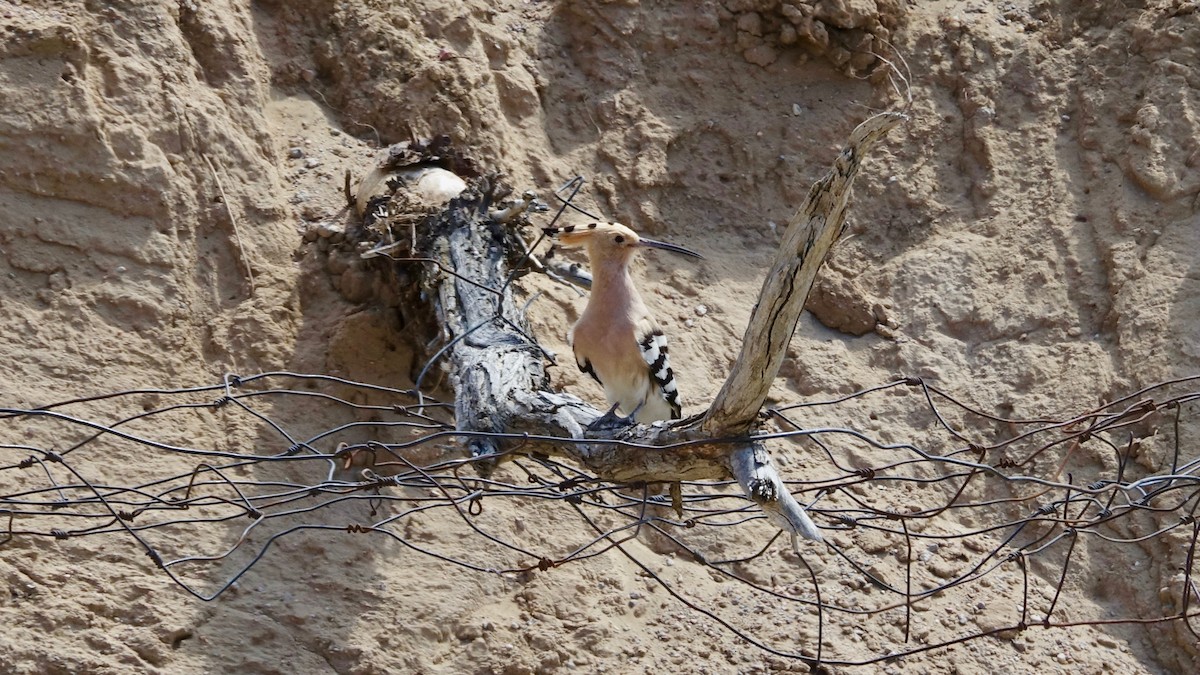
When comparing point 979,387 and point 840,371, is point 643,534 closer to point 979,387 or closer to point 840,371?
point 840,371

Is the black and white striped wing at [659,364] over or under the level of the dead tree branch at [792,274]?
over

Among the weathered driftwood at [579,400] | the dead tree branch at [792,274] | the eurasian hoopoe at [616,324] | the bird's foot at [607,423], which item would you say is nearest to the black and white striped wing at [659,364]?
the eurasian hoopoe at [616,324]

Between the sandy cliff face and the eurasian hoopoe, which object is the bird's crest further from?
the sandy cliff face

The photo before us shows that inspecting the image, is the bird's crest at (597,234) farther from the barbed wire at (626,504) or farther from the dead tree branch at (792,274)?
the dead tree branch at (792,274)

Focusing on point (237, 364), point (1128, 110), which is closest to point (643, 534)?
point (237, 364)

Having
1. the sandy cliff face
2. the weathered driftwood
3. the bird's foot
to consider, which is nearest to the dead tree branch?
the weathered driftwood

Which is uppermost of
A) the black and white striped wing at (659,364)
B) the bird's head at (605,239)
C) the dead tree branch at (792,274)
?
the bird's head at (605,239)
